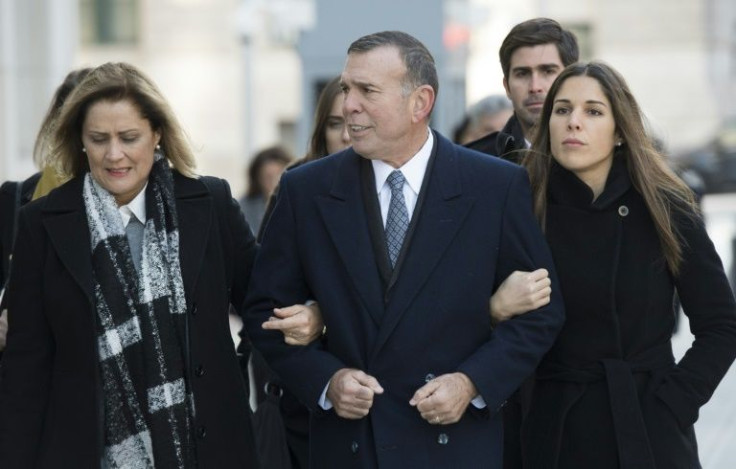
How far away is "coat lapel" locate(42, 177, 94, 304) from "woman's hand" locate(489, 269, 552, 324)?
1311 mm

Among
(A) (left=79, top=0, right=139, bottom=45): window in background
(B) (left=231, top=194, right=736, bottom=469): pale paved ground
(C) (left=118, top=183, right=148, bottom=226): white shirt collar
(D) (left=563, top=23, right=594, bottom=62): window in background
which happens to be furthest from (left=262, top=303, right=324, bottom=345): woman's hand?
(D) (left=563, top=23, right=594, bottom=62): window in background

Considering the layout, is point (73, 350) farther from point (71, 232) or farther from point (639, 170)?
point (639, 170)

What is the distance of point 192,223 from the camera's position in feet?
16.9

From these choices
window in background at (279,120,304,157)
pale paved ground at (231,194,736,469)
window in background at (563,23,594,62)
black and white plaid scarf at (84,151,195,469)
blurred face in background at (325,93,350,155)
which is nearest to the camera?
black and white plaid scarf at (84,151,195,469)

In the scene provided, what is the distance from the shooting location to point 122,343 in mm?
4961

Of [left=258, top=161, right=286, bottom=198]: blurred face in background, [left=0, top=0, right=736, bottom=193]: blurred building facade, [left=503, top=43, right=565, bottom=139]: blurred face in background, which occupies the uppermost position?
[left=503, top=43, right=565, bottom=139]: blurred face in background

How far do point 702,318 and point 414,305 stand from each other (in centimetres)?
105

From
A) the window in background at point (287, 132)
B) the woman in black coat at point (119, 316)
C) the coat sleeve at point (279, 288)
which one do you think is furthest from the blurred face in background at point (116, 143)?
the window in background at point (287, 132)

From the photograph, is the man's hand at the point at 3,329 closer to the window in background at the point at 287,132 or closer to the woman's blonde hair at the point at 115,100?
the woman's blonde hair at the point at 115,100

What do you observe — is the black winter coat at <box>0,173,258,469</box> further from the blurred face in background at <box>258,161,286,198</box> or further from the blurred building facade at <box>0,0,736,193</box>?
the blurred building facade at <box>0,0,736,193</box>

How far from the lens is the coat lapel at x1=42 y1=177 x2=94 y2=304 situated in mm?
4965

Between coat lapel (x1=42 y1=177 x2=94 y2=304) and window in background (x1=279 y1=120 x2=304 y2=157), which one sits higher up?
coat lapel (x1=42 y1=177 x2=94 y2=304)

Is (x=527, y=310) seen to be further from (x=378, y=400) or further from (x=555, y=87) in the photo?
(x=555, y=87)

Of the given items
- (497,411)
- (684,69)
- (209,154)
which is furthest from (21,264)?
(684,69)
